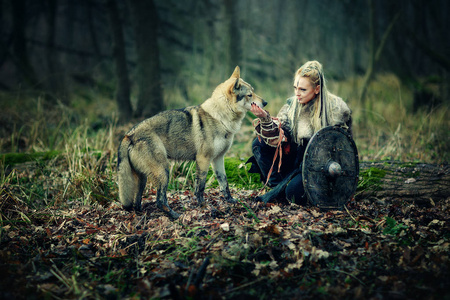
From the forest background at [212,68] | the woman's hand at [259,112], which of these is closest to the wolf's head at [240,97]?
the woman's hand at [259,112]

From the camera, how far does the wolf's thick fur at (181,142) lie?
3.85 m

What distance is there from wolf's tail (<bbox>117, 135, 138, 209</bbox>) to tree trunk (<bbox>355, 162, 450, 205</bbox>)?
339 cm

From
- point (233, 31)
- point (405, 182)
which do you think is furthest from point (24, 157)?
point (233, 31)

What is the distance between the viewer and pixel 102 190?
4.99 metres

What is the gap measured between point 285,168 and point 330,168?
0.93 meters

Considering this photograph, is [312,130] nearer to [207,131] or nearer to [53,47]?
[207,131]

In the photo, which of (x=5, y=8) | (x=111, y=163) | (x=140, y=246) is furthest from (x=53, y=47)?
(x=140, y=246)

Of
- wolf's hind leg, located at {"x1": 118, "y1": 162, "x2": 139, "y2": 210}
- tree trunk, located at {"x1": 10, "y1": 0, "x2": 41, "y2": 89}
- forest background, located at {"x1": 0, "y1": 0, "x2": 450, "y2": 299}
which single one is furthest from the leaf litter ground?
tree trunk, located at {"x1": 10, "y1": 0, "x2": 41, "y2": 89}

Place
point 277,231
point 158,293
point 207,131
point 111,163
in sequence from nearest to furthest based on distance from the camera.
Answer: point 158,293
point 277,231
point 207,131
point 111,163

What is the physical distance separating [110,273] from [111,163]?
2950mm

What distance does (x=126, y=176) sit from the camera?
3791mm

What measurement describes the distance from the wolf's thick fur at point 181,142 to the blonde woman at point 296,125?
437mm

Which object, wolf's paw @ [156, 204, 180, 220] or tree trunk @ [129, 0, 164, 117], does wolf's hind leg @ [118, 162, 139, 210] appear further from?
tree trunk @ [129, 0, 164, 117]

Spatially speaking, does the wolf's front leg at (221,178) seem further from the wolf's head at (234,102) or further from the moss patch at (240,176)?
the moss patch at (240,176)
